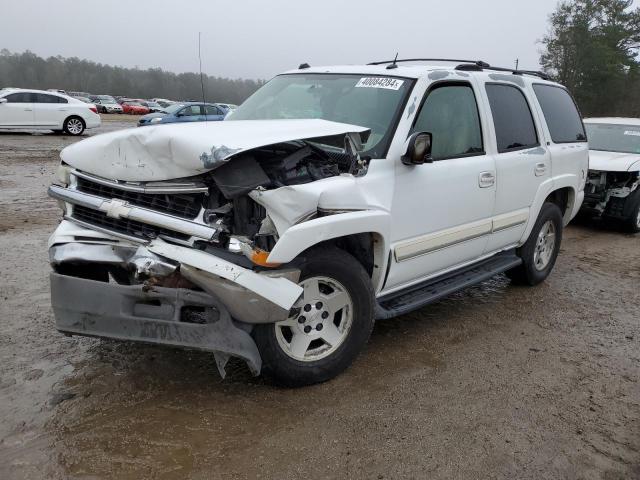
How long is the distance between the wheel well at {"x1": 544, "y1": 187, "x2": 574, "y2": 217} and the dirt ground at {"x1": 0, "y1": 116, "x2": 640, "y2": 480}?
4.95 ft

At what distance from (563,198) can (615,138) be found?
459 cm

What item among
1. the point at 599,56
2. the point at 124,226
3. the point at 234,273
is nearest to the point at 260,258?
the point at 234,273

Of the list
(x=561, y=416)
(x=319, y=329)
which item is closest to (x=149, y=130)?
(x=319, y=329)

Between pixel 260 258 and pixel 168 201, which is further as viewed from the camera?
pixel 168 201

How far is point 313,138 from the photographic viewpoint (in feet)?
10.6

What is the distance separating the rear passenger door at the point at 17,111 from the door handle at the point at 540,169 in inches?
734

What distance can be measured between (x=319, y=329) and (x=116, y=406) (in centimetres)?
125

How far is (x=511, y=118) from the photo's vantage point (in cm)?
483

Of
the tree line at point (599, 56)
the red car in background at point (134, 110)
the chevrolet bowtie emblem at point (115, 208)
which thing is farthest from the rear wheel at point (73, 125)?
the tree line at point (599, 56)

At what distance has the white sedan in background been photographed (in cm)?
1869

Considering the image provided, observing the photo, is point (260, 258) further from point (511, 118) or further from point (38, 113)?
point (38, 113)

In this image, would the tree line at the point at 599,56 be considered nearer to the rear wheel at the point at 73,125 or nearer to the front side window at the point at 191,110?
the front side window at the point at 191,110

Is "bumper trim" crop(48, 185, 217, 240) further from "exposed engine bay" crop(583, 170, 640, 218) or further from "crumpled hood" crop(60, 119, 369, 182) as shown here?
"exposed engine bay" crop(583, 170, 640, 218)

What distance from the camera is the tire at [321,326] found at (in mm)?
3166
